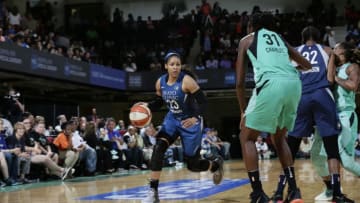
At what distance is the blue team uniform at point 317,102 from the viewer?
511 centimetres

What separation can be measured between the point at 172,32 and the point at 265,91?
803 inches

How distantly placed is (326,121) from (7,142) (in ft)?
22.3

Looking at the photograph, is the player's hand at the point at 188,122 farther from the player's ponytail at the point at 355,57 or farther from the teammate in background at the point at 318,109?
the player's ponytail at the point at 355,57

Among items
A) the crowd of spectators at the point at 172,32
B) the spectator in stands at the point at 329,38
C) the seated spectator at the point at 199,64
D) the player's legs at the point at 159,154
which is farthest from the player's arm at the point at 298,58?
the seated spectator at the point at 199,64

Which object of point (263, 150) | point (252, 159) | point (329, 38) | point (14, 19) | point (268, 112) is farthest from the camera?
point (329, 38)

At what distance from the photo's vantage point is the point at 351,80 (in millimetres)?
5477

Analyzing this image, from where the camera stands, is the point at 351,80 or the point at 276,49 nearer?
the point at 276,49

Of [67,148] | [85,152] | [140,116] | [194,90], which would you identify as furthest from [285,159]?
[85,152]

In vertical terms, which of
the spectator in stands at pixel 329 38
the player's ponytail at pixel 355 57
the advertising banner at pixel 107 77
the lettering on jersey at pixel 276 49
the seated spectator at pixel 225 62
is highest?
the spectator in stands at pixel 329 38

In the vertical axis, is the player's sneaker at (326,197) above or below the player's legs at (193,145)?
below

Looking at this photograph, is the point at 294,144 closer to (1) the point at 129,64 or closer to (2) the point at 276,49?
(2) the point at 276,49

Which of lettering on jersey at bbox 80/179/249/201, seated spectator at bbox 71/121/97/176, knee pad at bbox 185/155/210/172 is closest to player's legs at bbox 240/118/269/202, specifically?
knee pad at bbox 185/155/210/172

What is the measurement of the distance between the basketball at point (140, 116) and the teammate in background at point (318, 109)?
1.83 meters

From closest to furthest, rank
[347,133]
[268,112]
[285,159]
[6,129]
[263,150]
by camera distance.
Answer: [268,112] < [285,159] < [347,133] < [6,129] < [263,150]
